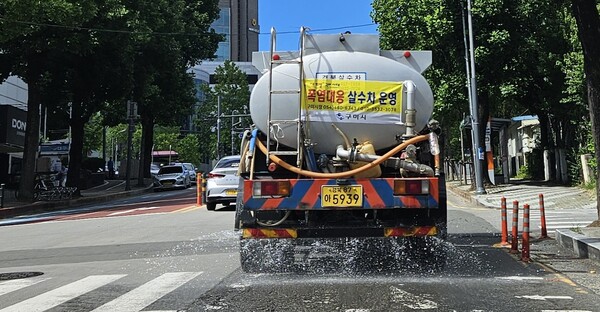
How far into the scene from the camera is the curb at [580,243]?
334 inches

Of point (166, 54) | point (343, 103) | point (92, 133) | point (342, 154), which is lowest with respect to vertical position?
point (342, 154)

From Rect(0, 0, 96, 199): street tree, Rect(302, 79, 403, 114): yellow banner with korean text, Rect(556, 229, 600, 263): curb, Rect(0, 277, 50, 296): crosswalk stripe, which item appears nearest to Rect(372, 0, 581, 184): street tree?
Rect(0, 0, 96, 199): street tree

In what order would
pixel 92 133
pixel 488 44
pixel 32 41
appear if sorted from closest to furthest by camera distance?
pixel 32 41 < pixel 488 44 < pixel 92 133

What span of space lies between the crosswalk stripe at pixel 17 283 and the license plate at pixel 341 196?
3955 mm

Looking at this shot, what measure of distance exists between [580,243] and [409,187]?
12.4ft

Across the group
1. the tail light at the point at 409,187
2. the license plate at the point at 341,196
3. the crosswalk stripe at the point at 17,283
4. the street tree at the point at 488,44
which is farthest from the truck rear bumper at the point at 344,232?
the street tree at the point at 488,44

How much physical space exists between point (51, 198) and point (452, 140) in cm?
3439

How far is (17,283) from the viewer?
7641 mm

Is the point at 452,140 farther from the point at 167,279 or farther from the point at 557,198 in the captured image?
the point at 167,279

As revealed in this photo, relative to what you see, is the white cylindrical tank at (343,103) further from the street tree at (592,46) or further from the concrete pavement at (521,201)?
the street tree at (592,46)

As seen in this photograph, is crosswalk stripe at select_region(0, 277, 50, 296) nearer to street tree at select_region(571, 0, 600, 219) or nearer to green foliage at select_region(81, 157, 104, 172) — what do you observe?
street tree at select_region(571, 0, 600, 219)

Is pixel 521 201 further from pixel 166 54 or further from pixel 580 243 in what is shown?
pixel 166 54

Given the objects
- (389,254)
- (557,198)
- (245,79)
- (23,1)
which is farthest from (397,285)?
(245,79)

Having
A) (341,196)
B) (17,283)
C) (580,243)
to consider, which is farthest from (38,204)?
(580,243)
